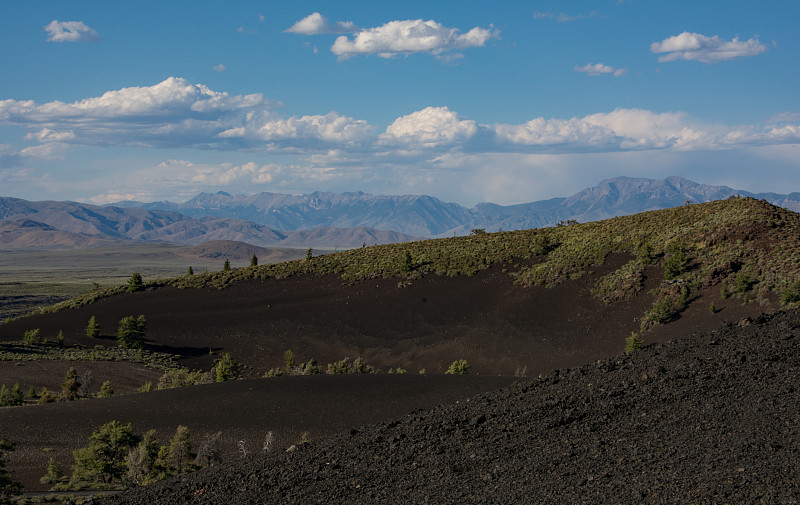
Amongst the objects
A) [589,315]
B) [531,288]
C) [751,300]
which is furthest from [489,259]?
[751,300]

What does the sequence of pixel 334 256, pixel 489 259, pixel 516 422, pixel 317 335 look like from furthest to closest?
pixel 334 256 → pixel 489 259 → pixel 317 335 → pixel 516 422

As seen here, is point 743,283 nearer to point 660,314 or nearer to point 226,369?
point 660,314

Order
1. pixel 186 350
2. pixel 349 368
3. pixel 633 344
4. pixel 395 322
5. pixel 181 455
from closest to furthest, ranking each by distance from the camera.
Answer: pixel 181 455, pixel 633 344, pixel 349 368, pixel 186 350, pixel 395 322

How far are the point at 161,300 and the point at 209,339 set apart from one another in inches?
658

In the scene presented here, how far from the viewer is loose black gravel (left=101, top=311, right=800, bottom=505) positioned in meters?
13.2

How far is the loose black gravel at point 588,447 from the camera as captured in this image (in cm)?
1323

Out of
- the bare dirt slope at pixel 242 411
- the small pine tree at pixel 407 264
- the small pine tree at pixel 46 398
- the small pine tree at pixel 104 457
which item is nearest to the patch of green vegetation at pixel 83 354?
the small pine tree at pixel 46 398

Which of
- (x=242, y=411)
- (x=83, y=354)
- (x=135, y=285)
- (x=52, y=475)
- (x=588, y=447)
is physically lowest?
(x=83, y=354)

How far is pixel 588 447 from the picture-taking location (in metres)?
15.5

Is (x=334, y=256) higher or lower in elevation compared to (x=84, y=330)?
higher

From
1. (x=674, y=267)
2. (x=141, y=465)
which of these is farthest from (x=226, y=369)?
(x=674, y=267)

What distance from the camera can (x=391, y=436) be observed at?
18875 mm

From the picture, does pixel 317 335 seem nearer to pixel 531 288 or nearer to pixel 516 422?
pixel 531 288

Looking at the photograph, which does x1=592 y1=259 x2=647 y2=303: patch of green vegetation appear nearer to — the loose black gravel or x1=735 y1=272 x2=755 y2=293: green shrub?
x1=735 y1=272 x2=755 y2=293: green shrub
